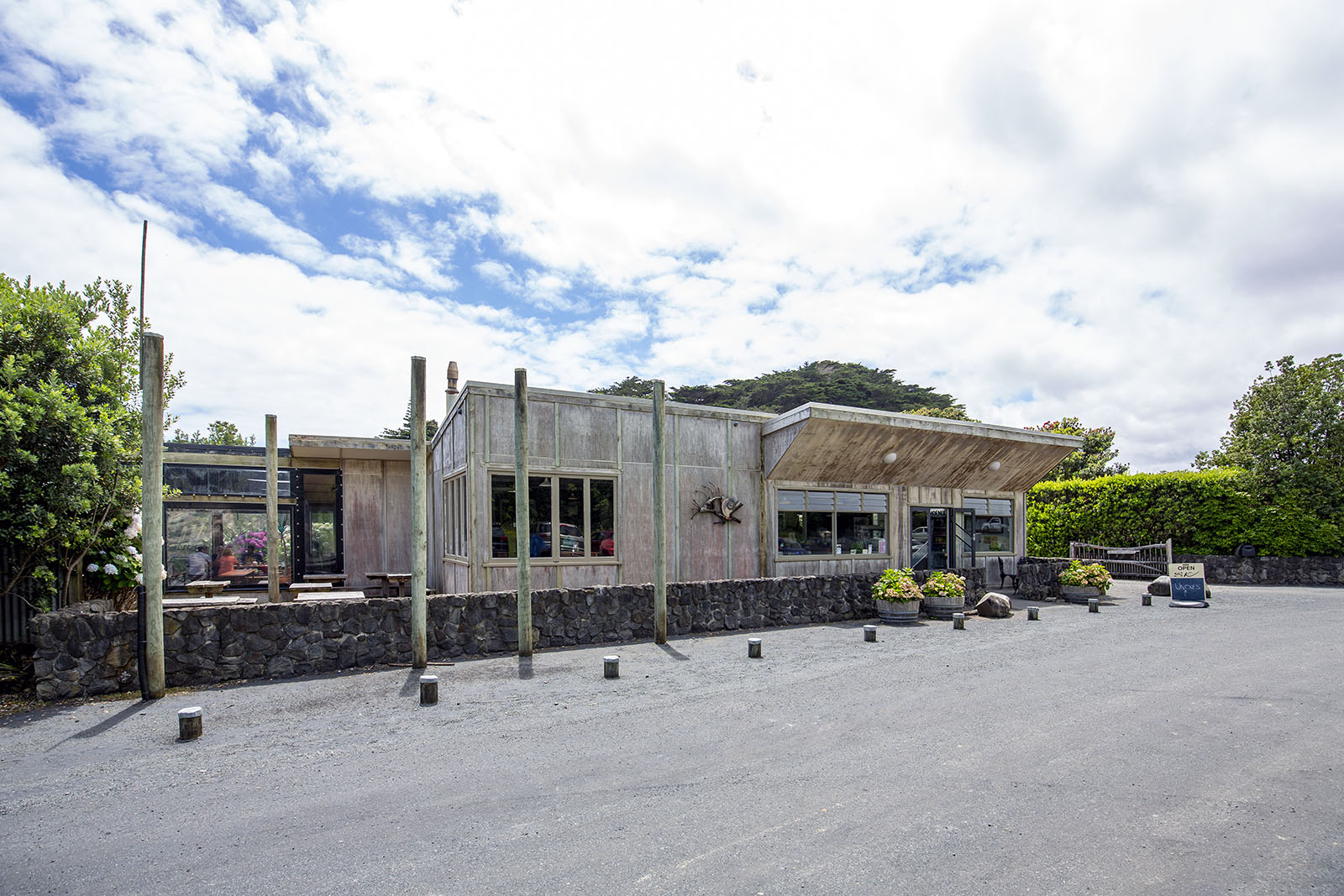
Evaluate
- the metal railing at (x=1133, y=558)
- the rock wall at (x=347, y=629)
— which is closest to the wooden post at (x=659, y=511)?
the rock wall at (x=347, y=629)

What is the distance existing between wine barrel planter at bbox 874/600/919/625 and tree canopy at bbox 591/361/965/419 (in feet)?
95.7

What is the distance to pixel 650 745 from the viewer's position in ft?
18.6

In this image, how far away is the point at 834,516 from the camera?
14945mm

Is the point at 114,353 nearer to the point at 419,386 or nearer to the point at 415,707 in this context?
the point at 419,386

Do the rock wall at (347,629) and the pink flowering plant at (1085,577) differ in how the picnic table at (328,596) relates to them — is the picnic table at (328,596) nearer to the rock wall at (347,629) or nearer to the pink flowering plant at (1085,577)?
the rock wall at (347,629)

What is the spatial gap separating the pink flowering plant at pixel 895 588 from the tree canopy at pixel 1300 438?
560 inches

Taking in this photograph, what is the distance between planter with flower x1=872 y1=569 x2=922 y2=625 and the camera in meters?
12.8

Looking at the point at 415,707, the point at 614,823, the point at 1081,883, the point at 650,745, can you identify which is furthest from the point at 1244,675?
the point at 415,707

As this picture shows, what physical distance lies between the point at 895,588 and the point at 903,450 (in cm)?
358

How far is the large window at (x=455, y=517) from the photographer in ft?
38.2

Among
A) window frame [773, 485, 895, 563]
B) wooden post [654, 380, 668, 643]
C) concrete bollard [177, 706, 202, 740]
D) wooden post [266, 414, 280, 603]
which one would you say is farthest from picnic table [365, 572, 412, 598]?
window frame [773, 485, 895, 563]

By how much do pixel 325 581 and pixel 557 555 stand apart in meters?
6.14

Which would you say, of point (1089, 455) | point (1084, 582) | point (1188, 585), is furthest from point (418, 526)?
point (1089, 455)

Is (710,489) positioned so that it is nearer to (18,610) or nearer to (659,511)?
(659,511)
